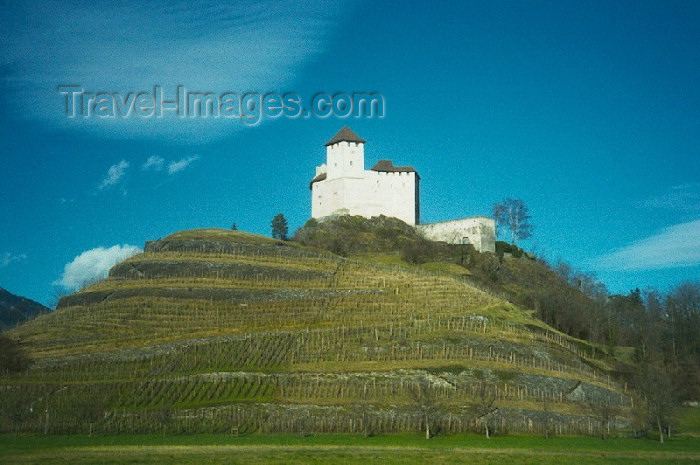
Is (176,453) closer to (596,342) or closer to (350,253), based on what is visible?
(596,342)

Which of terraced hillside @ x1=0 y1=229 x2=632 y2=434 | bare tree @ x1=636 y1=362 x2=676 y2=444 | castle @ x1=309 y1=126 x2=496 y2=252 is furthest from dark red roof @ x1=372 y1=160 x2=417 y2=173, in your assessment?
bare tree @ x1=636 y1=362 x2=676 y2=444

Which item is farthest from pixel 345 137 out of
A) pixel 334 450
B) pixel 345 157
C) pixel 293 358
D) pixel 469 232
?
pixel 334 450

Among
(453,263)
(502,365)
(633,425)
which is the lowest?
(633,425)

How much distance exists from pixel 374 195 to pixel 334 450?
85.6 meters

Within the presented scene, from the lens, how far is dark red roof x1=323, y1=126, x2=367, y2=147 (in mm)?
132375

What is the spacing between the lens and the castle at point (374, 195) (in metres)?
128

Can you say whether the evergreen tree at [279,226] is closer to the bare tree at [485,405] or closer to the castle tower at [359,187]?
the castle tower at [359,187]

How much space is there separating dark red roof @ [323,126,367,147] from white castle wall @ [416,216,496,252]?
60.0 ft

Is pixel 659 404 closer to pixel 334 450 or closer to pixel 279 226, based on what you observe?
pixel 334 450

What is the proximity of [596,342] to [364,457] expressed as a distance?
60.6 meters

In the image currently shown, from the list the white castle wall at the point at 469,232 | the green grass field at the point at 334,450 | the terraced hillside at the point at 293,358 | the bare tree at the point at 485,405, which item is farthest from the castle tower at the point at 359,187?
the green grass field at the point at 334,450

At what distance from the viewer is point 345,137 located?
133 meters

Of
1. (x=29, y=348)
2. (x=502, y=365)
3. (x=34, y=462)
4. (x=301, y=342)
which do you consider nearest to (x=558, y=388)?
(x=502, y=365)

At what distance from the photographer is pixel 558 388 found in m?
69.4
